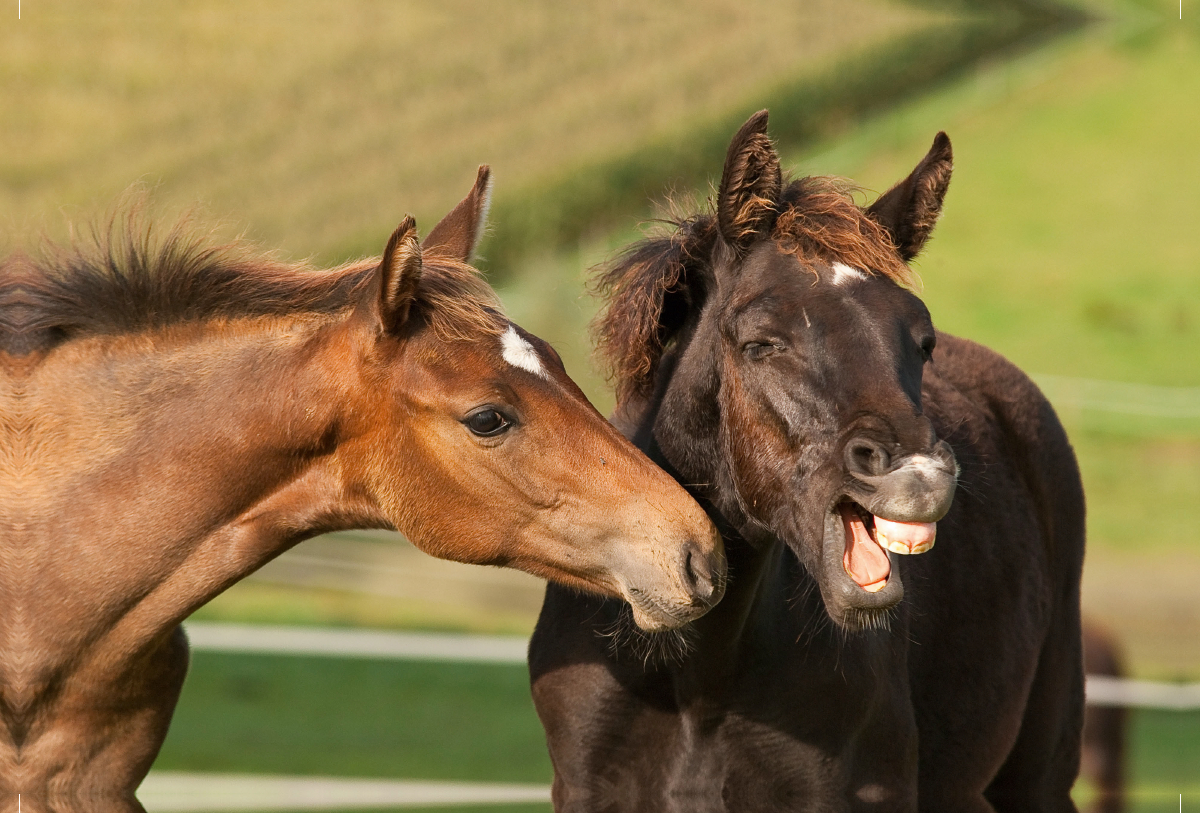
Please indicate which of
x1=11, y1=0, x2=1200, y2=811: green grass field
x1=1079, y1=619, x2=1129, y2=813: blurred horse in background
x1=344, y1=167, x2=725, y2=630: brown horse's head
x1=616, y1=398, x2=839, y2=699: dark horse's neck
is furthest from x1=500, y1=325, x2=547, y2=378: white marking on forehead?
x1=11, y1=0, x2=1200, y2=811: green grass field

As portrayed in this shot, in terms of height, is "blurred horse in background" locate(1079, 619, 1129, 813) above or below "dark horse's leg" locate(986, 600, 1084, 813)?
below

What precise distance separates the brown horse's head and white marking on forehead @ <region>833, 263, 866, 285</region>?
69cm

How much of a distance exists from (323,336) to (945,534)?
2195mm

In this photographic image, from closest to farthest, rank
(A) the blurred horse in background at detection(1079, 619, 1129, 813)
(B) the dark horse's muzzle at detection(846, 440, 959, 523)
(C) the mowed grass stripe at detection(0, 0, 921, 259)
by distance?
(B) the dark horse's muzzle at detection(846, 440, 959, 523), (A) the blurred horse in background at detection(1079, 619, 1129, 813), (C) the mowed grass stripe at detection(0, 0, 921, 259)

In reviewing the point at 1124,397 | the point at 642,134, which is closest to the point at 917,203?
the point at 1124,397

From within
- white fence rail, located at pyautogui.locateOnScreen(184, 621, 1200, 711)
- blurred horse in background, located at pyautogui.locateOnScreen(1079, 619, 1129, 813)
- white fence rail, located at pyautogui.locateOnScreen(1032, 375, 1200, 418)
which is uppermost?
blurred horse in background, located at pyautogui.locateOnScreen(1079, 619, 1129, 813)

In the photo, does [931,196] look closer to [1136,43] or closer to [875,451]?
[875,451]

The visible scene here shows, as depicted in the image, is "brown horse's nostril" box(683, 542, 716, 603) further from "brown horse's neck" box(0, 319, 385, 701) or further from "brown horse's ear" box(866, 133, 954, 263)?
"brown horse's ear" box(866, 133, 954, 263)

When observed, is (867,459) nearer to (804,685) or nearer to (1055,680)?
(804,685)

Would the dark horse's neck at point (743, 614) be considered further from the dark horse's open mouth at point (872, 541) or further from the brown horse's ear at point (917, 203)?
the brown horse's ear at point (917, 203)

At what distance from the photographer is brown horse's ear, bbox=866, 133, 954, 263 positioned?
12.1 ft

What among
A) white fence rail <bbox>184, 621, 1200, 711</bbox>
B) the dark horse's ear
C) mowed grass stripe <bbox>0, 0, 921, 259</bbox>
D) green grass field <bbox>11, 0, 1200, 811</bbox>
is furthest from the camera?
mowed grass stripe <bbox>0, 0, 921, 259</bbox>

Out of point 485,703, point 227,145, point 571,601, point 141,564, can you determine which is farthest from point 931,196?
point 227,145

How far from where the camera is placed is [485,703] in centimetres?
894
